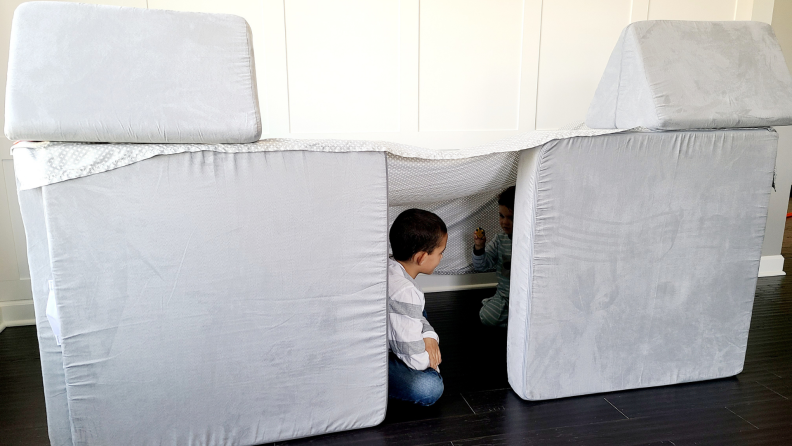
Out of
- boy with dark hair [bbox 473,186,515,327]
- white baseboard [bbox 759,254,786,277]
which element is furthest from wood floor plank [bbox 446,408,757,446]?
white baseboard [bbox 759,254,786,277]

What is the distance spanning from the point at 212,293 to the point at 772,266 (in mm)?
3477

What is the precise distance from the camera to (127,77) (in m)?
1.28

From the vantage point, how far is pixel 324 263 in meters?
1.45

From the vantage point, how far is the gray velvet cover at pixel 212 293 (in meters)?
1.31

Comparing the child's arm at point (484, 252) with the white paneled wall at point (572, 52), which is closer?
the child's arm at point (484, 252)

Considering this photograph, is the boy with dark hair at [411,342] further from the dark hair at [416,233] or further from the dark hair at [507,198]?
the dark hair at [507,198]

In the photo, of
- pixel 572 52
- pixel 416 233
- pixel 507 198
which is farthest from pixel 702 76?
→ pixel 572 52

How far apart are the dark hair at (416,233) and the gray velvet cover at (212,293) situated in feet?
1.04

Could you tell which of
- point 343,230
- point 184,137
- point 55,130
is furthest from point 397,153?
point 55,130

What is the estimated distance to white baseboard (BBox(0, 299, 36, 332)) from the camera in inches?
96.2

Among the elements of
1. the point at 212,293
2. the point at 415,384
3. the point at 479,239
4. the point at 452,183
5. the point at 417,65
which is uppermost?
the point at 417,65

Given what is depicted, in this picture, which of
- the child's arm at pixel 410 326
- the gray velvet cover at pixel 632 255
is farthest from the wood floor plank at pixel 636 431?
the child's arm at pixel 410 326

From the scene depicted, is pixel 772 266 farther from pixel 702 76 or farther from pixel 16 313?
pixel 16 313

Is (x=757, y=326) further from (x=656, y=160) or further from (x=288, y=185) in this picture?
(x=288, y=185)
